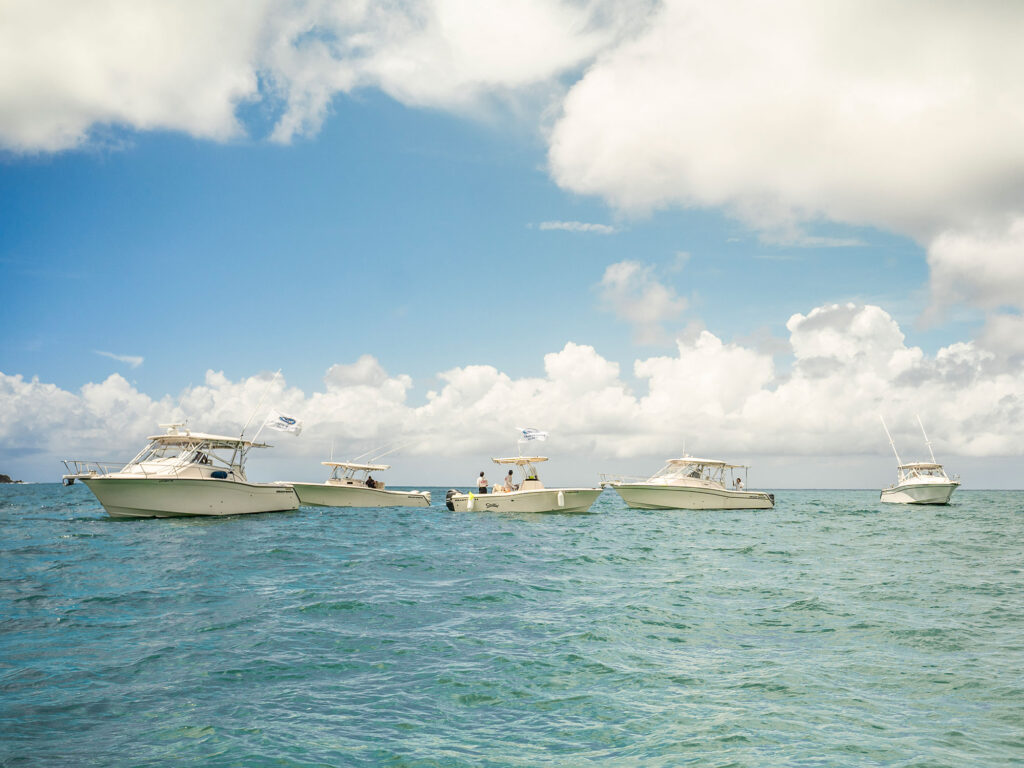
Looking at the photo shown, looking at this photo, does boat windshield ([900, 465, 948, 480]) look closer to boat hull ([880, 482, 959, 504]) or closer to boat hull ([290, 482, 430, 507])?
boat hull ([880, 482, 959, 504])

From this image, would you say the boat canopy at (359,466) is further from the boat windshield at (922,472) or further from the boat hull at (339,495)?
the boat windshield at (922,472)

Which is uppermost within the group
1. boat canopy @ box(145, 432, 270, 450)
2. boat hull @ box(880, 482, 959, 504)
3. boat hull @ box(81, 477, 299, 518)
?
boat canopy @ box(145, 432, 270, 450)

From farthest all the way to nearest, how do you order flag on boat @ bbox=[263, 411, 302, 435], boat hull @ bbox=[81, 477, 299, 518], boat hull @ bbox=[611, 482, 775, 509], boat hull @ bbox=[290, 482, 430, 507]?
boat hull @ bbox=[611, 482, 775, 509], boat hull @ bbox=[290, 482, 430, 507], flag on boat @ bbox=[263, 411, 302, 435], boat hull @ bbox=[81, 477, 299, 518]

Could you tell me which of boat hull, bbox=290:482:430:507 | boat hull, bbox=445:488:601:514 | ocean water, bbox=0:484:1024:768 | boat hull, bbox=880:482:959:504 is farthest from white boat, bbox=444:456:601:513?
boat hull, bbox=880:482:959:504

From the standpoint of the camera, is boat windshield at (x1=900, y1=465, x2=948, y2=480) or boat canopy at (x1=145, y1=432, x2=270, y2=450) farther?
boat windshield at (x1=900, y1=465, x2=948, y2=480)

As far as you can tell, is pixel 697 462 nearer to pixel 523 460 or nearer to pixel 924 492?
pixel 523 460

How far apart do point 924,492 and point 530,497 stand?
148 feet

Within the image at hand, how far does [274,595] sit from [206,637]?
3.47m

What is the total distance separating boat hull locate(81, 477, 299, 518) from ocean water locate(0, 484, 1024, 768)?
350 inches

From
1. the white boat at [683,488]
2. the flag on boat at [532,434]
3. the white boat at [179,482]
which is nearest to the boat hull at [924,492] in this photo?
the white boat at [683,488]

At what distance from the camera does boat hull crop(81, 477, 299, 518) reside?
2866cm

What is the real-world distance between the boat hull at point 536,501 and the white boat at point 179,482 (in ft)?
43.1

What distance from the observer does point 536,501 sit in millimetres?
38312

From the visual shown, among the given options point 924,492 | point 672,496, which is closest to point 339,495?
point 672,496
